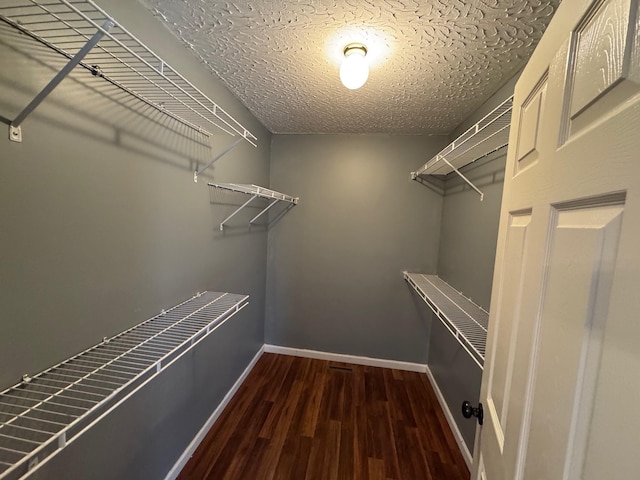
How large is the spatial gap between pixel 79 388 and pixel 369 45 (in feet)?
5.65

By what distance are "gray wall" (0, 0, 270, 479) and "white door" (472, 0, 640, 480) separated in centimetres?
125

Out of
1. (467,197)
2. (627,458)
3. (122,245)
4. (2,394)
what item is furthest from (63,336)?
(467,197)

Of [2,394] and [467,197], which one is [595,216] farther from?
[467,197]

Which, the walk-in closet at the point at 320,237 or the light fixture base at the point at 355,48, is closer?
the walk-in closet at the point at 320,237

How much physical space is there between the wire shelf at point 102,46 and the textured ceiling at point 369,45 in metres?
0.31

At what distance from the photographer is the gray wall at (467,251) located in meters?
1.57

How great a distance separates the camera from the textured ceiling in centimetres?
104

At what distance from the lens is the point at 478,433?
0.92 meters

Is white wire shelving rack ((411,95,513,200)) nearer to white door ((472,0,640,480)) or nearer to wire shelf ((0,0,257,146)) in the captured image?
white door ((472,0,640,480))

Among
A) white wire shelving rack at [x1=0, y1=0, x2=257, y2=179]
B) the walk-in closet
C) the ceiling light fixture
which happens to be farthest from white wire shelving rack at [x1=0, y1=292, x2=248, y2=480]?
the ceiling light fixture

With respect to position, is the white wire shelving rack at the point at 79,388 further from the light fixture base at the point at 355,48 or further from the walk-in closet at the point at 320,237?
the light fixture base at the point at 355,48

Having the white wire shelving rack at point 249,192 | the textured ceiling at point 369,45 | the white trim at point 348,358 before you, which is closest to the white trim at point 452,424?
the white trim at point 348,358

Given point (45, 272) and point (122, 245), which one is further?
point (122, 245)

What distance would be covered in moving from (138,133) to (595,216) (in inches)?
56.0
